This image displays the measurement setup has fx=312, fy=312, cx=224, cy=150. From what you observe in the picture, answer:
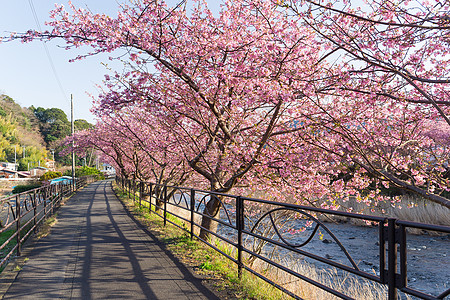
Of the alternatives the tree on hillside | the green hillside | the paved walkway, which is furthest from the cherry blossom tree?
the green hillside

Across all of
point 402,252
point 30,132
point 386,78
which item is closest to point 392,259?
point 402,252

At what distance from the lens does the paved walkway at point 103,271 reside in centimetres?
421

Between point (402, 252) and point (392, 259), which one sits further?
point (392, 259)

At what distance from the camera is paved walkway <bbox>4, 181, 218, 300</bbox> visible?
13.8 feet

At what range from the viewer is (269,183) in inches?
282

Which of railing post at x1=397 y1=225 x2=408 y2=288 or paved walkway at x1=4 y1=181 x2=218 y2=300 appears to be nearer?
railing post at x1=397 y1=225 x2=408 y2=288

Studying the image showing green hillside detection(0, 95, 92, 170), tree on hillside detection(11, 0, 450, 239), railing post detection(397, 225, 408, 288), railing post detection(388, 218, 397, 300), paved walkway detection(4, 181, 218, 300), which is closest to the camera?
railing post detection(397, 225, 408, 288)

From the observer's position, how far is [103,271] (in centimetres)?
516

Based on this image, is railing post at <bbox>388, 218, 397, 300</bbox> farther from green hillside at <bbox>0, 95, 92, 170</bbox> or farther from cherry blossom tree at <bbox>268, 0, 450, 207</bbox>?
green hillside at <bbox>0, 95, 92, 170</bbox>

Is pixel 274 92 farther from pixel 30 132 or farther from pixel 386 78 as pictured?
pixel 30 132

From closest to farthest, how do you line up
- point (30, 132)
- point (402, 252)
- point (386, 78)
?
point (402, 252) < point (386, 78) < point (30, 132)

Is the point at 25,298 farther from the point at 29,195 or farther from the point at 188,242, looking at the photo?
the point at 29,195

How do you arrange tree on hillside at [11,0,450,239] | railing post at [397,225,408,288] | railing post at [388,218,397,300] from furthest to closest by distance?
tree on hillside at [11,0,450,239] < railing post at [388,218,397,300] < railing post at [397,225,408,288]

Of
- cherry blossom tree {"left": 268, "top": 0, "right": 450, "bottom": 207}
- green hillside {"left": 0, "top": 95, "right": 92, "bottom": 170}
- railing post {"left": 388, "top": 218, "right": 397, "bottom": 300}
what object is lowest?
railing post {"left": 388, "top": 218, "right": 397, "bottom": 300}
